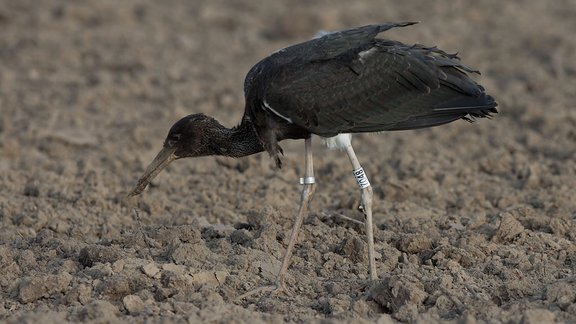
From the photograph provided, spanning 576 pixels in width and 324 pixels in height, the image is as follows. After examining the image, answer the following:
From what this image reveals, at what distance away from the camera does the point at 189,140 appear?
8211 mm

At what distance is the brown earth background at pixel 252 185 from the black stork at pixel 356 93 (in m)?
0.74

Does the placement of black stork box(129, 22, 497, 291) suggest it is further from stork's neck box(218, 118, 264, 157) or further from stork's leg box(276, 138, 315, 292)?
stork's neck box(218, 118, 264, 157)

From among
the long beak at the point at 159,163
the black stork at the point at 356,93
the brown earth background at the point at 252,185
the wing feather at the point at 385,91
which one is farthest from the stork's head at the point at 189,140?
the wing feather at the point at 385,91

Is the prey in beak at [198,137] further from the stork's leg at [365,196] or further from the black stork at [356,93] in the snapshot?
the stork's leg at [365,196]

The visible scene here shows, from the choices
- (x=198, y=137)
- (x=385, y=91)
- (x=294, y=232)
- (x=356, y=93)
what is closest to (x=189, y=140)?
(x=198, y=137)

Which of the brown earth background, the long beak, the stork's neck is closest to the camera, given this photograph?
the brown earth background

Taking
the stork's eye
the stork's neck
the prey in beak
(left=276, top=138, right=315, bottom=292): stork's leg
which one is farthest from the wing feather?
the stork's eye

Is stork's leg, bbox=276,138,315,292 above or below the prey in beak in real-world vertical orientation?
below

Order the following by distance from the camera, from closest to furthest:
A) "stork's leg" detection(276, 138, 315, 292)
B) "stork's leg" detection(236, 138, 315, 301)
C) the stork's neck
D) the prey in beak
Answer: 1. "stork's leg" detection(236, 138, 315, 301)
2. "stork's leg" detection(276, 138, 315, 292)
3. the stork's neck
4. the prey in beak

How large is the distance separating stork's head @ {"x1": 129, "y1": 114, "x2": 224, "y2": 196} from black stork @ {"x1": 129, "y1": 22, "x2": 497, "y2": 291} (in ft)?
1.48

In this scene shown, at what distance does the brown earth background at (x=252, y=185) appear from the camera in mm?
7039

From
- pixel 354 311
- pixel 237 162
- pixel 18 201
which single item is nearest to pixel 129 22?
pixel 237 162

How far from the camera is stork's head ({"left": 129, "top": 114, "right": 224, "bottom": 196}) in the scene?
818 centimetres

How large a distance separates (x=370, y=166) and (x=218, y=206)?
7.21 feet
